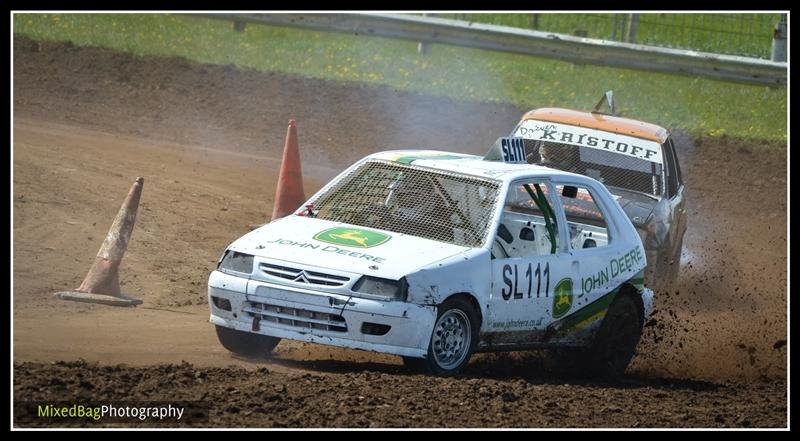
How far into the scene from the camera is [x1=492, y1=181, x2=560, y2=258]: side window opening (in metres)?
8.98

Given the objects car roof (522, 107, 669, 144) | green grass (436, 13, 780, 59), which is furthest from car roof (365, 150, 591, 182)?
green grass (436, 13, 780, 59)

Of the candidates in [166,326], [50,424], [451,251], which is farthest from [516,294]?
[50,424]

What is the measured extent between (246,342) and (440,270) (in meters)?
1.41

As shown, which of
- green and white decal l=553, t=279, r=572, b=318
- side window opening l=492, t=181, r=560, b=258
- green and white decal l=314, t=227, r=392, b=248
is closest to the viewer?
green and white decal l=314, t=227, r=392, b=248

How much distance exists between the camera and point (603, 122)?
1334 cm

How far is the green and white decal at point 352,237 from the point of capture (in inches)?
333

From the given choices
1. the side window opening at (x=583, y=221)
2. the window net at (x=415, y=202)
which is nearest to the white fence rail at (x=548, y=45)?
the side window opening at (x=583, y=221)

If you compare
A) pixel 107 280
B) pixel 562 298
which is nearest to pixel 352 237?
pixel 562 298

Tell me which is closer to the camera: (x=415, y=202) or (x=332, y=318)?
(x=332, y=318)

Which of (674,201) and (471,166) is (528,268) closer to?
(471,166)

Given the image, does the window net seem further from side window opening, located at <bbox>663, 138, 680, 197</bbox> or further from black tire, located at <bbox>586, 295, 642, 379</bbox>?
side window opening, located at <bbox>663, 138, 680, 197</bbox>

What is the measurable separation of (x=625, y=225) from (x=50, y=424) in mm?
4838

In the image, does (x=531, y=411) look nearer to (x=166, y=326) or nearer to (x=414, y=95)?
(x=166, y=326)

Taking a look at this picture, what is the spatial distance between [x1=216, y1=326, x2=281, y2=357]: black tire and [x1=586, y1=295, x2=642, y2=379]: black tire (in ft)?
7.50
